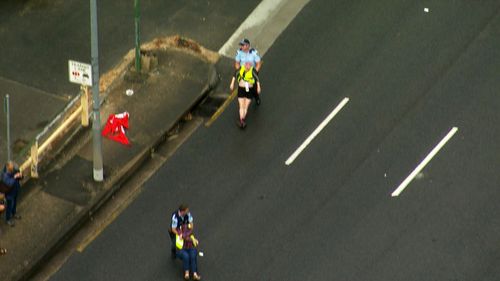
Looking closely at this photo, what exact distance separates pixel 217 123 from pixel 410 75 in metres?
4.52

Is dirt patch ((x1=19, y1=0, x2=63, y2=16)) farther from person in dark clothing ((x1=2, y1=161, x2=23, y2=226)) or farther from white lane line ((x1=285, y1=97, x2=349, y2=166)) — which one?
white lane line ((x1=285, y1=97, x2=349, y2=166))

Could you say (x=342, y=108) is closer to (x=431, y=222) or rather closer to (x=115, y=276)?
(x=431, y=222)

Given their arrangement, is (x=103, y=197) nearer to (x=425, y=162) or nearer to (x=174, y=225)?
(x=174, y=225)

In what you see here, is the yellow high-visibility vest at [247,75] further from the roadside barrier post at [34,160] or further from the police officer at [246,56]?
the roadside barrier post at [34,160]

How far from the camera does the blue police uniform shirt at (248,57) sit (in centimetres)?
2839

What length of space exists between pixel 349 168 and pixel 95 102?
5437 mm

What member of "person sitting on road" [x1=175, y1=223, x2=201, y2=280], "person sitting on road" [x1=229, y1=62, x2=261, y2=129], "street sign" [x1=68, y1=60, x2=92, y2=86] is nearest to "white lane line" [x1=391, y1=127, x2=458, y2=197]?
"person sitting on road" [x1=229, y1=62, x2=261, y2=129]

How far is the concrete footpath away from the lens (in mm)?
26406

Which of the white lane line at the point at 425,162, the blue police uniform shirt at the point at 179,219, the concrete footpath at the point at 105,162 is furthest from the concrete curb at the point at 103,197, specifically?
the white lane line at the point at 425,162

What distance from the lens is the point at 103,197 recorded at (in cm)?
2741

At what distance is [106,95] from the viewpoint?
97.7ft

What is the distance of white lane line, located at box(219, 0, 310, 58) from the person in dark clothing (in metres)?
6.73

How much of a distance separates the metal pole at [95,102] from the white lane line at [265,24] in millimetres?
5003

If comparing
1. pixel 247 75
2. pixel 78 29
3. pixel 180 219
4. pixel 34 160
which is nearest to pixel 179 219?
pixel 180 219
